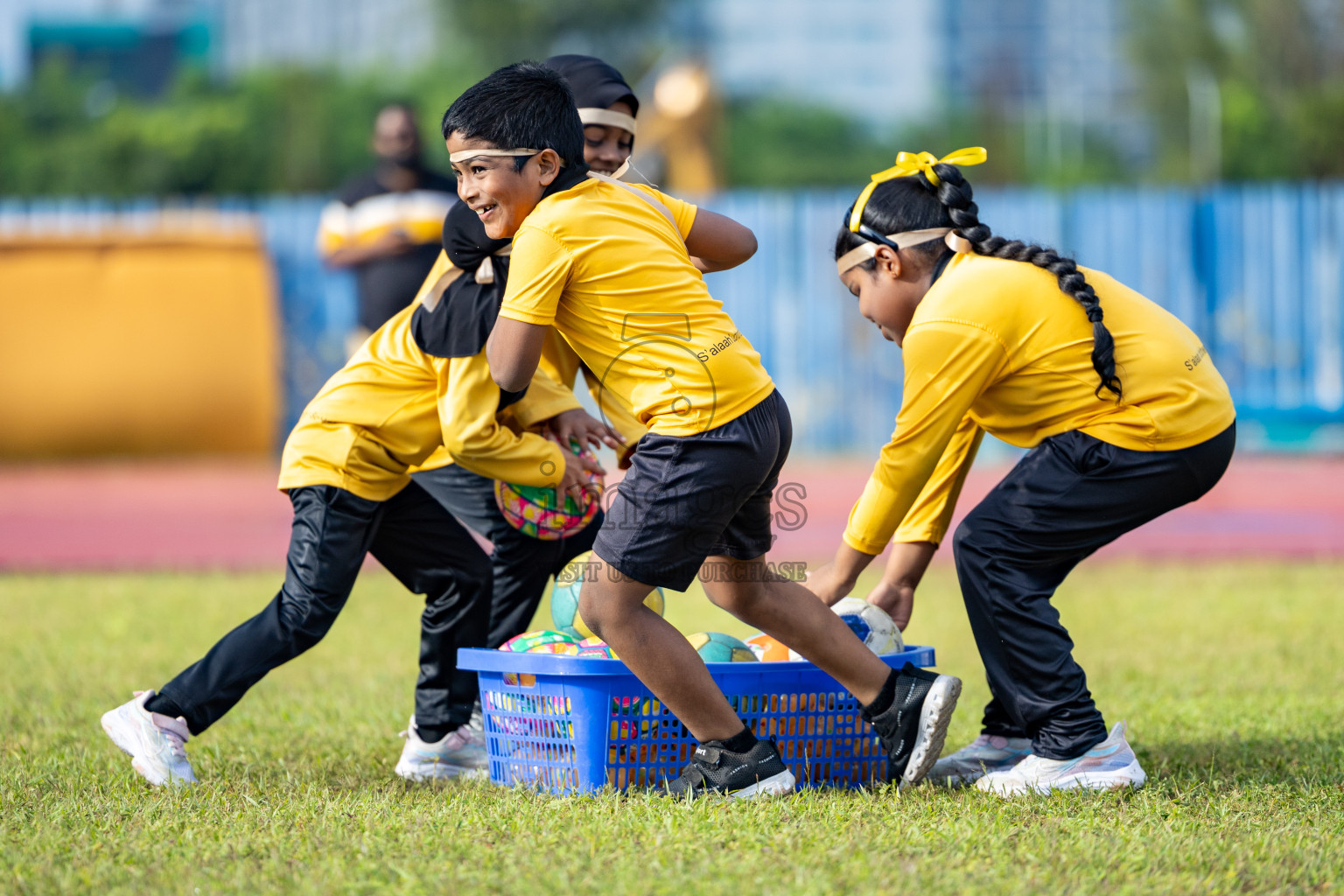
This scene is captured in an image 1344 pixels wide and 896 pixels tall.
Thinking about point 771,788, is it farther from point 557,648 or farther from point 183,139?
point 183,139

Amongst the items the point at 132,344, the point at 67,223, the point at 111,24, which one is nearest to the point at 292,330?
the point at 132,344

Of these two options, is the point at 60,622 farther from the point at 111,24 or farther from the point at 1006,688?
the point at 111,24

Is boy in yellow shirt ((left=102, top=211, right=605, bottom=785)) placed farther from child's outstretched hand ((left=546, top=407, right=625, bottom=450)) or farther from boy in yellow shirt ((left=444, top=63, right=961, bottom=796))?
boy in yellow shirt ((left=444, top=63, right=961, bottom=796))

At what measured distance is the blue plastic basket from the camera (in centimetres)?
343

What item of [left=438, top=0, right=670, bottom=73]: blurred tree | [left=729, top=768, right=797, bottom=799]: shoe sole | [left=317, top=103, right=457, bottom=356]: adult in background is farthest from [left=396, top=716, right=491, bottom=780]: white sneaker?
[left=438, top=0, right=670, bottom=73]: blurred tree

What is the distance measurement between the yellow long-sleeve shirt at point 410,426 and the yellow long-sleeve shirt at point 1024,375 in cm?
92

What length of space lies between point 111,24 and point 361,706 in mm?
64729

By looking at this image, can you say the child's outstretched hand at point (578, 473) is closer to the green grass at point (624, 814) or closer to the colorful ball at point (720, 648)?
the colorful ball at point (720, 648)

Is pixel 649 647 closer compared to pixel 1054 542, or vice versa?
pixel 649 647

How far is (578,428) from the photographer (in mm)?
3932

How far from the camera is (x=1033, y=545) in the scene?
3.55 metres

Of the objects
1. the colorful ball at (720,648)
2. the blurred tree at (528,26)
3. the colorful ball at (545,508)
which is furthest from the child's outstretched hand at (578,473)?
the blurred tree at (528,26)

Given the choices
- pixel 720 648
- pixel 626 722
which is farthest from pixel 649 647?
pixel 720 648

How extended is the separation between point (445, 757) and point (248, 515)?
7.63 meters
